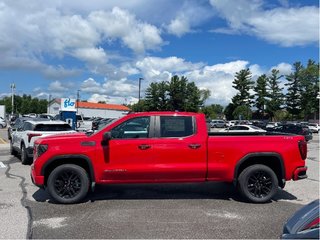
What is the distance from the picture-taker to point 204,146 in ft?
25.4

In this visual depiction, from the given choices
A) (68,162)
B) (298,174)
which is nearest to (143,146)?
(68,162)

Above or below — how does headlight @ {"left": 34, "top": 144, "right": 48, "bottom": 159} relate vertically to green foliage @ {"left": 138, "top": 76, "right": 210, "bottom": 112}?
below

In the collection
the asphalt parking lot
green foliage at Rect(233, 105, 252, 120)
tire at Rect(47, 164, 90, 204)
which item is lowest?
the asphalt parking lot

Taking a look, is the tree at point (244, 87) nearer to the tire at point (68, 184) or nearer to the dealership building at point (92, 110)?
the dealership building at point (92, 110)

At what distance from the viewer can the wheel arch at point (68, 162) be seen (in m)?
7.57

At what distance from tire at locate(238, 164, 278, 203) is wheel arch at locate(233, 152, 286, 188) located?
0.13 metres

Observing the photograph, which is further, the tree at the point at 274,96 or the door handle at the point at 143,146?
the tree at the point at 274,96

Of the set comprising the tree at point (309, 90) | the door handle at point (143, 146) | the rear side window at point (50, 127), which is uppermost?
the tree at point (309, 90)

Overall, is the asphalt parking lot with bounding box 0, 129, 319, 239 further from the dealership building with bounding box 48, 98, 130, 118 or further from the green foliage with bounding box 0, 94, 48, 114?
the green foliage with bounding box 0, 94, 48, 114

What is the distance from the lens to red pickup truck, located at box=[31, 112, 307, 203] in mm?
7609

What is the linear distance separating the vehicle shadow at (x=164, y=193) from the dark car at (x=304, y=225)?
3.79 meters

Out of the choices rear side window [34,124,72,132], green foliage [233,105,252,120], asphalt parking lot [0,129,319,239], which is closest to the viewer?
asphalt parking lot [0,129,319,239]

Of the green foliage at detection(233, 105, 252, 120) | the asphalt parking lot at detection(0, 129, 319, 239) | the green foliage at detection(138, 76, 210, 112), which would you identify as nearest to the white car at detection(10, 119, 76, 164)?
the asphalt parking lot at detection(0, 129, 319, 239)

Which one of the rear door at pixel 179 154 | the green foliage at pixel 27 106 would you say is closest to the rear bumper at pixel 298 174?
the rear door at pixel 179 154
